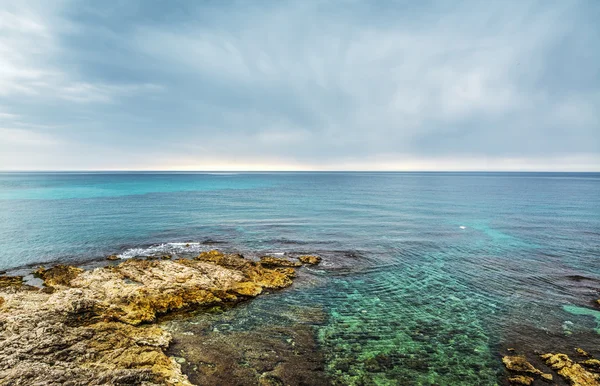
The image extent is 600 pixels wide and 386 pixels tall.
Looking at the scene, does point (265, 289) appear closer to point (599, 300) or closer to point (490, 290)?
point (490, 290)

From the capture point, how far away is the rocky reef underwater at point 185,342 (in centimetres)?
1336

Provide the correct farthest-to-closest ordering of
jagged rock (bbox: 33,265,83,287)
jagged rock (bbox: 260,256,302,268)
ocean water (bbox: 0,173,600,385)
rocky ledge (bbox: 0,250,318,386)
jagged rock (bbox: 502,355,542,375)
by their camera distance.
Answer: jagged rock (bbox: 260,256,302,268), jagged rock (bbox: 33,265,83,287), ocean water (bbox: 0,173,600,385), jagged rock (bbox: 502,355,542,375), rocky ledge (bbox: 0,250,318,386)

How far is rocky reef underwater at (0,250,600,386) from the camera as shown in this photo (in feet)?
43.8

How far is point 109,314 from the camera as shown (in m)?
18.3

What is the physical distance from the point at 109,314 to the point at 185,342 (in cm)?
559

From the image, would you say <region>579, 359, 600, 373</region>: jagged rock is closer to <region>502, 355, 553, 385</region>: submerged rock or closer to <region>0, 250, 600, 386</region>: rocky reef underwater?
<region>0, 250, 600, 386</region>: rocky reef underwater

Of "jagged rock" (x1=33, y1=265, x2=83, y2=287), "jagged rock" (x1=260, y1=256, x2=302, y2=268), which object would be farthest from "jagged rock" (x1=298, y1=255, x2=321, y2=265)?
"jagged rock" (x1=33, y1=265, x2=83, y2=287)

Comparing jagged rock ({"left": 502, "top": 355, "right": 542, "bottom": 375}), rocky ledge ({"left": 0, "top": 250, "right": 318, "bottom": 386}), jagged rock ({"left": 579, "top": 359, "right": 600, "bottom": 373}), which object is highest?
rocky ledge ({"left": 0, "top": 250, "right": 318, "bottom": 386})

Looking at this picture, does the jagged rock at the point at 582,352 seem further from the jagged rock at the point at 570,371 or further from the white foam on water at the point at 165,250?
the white foam on water at the point at 165,250

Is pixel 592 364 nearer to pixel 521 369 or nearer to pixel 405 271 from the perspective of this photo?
pixel 521 369

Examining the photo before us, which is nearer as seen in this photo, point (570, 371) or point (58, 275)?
point (570, 371)

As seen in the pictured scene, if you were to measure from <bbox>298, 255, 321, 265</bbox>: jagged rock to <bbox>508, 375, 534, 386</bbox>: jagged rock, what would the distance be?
19863mm

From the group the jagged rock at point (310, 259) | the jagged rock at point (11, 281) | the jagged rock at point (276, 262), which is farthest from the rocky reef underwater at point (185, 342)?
the jagged rock at point (310, 259)

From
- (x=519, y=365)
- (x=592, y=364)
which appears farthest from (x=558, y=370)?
(x=592, y=364)
